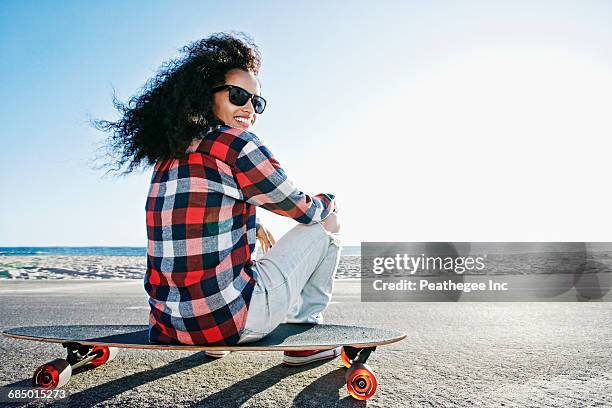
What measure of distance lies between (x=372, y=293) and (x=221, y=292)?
510 centimetres

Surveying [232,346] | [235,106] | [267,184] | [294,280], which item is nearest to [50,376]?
[232,346]

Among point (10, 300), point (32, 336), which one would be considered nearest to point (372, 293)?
point (10, 300)

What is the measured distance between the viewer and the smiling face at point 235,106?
7.26ft

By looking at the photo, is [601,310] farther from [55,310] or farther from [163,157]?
[55,310]

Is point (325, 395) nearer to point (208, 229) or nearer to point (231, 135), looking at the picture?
point (208, 229)

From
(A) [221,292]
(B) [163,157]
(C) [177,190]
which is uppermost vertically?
(B) [163,157]

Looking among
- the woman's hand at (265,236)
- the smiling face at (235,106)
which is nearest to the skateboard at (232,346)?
the woman's hand at (265,236)

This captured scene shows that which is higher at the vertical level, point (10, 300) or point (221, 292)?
point (221, 292)

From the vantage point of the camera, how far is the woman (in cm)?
189

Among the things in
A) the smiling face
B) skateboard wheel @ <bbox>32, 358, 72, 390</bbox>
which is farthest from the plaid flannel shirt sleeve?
skateboard wheel @ <bbox>32, 358, 72, 390</bbox>

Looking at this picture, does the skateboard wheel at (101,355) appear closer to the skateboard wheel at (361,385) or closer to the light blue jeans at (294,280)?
the light blue jeans at (294,280)

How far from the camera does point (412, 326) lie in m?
3.81

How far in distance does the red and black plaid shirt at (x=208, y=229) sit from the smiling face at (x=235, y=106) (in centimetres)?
24

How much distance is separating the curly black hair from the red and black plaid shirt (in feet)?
0.36
